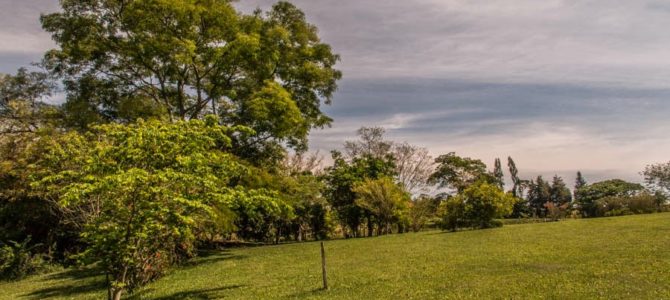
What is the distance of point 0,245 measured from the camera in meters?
23.2

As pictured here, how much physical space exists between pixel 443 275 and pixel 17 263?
79.6 ft

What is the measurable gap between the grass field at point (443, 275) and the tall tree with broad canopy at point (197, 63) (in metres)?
9.37

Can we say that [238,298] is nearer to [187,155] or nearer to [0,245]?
[187,155]

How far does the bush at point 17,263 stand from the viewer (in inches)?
859

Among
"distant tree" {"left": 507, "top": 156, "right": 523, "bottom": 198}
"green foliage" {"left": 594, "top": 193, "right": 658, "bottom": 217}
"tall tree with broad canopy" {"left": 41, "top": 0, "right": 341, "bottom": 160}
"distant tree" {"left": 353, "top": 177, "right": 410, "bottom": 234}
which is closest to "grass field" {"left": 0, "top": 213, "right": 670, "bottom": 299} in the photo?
"tall tree with broad canopy" {"left": 41, "top": 0, "right": 341, "bottom": 160}

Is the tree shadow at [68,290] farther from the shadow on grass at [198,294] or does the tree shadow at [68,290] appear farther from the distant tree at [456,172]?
the distant tree at [456,172]

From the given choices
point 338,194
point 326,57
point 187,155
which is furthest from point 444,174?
point 187,155

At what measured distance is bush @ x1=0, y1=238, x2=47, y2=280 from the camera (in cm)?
2183

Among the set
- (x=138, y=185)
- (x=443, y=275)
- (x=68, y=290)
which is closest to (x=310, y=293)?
(x=443, y=275)

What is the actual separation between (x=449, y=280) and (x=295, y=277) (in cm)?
629

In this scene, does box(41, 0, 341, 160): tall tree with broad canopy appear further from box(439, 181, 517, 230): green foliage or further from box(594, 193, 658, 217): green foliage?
box(594, 193, 658, 217): green foliage

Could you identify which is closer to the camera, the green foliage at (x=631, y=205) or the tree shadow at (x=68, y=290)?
the tree shadow at (x=68, y=290)

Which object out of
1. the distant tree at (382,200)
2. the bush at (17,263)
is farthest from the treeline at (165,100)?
the distant tree at (382,200)

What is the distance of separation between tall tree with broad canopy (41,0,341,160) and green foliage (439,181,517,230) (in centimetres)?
1400
